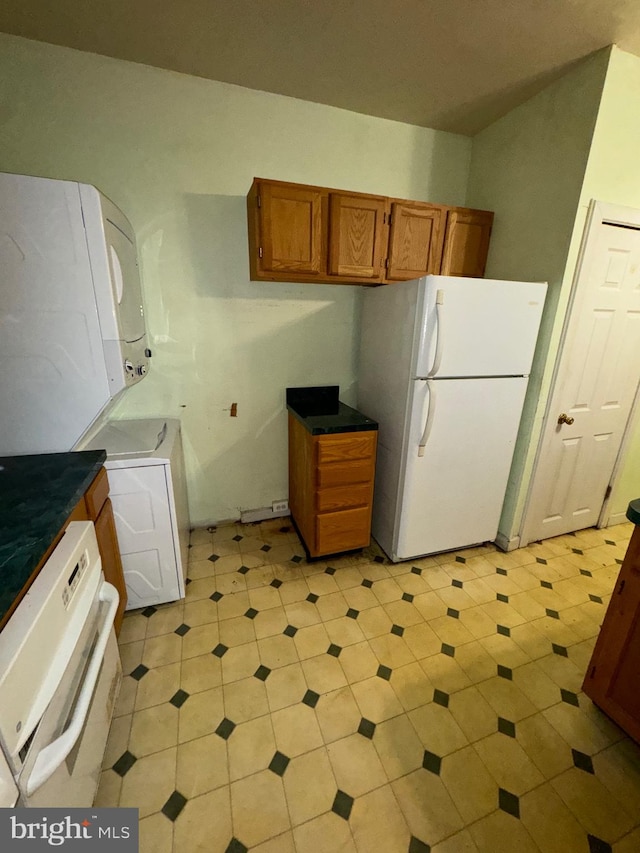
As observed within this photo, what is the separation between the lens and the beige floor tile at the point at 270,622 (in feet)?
5.63

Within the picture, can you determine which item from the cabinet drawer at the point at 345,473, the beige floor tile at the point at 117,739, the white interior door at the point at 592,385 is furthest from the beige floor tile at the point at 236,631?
the white interior door at the point at 592,385

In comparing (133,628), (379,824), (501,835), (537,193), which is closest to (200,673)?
(133,628)

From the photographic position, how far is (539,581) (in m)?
2.08

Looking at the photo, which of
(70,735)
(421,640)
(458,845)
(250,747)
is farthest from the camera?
(421,640)

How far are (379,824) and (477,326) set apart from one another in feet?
6.62

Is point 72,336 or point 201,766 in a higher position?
point 72,336

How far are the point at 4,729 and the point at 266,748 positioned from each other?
98 centimetres

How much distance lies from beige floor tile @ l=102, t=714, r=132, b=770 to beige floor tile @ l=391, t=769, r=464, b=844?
0.97 metres

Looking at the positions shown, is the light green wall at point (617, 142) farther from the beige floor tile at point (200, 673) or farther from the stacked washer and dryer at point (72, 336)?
the beige floor tile at point (200, 673)

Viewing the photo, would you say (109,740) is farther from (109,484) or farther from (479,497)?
(479,497)

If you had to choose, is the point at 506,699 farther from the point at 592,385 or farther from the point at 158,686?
the point at 592,385

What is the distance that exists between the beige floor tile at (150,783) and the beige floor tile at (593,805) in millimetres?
1304

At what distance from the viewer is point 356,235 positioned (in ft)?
6.45

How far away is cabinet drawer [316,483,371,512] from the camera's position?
6.60ft
